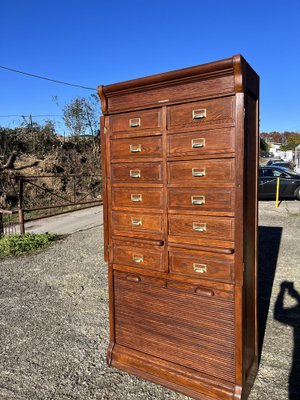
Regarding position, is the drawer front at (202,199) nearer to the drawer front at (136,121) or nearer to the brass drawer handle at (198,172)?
the brass drawer handle at (198,172)

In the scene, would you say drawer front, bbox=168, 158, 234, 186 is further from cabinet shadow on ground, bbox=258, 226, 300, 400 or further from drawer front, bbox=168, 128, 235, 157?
cabinet shadow on ground, bbox=258, 226, 300, 400

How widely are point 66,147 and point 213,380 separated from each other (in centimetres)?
1638

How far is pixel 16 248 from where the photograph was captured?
643 centimetres

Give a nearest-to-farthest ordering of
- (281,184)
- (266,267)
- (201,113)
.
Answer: (201,113), (266,267), (281,184)

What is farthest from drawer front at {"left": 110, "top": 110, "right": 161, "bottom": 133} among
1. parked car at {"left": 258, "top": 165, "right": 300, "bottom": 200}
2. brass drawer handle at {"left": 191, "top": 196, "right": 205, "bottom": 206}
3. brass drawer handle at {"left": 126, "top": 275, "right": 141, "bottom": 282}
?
parked car at {"left": 258, "top": 165, "right": 300, "bottom": 200}

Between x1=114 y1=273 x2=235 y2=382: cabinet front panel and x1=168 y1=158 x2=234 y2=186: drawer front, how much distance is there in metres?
0.78

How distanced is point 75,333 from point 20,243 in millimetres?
3717

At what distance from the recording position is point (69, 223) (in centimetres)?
980

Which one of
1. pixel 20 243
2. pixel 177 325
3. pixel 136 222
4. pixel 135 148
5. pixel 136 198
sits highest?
pixel 135 148

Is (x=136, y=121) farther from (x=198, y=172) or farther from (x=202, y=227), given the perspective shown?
(x=202, y=227)

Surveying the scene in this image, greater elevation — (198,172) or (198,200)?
(198,172)

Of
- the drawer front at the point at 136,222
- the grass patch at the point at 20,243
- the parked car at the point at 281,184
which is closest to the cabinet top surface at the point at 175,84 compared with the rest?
the drawer front at the point at 136,222

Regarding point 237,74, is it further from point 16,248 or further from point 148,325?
point 16,248

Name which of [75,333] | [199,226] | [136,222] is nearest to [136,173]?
[136,222]
